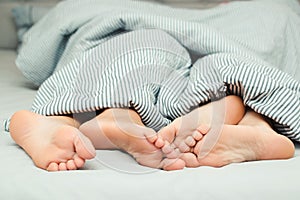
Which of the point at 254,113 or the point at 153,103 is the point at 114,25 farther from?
the point at 254,113

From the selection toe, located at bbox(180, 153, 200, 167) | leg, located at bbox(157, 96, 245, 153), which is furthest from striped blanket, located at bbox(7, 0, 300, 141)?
toe, located at bbox(180, 153, 200, 167)

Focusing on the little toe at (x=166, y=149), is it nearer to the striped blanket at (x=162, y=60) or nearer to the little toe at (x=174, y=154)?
the little toe at (x=174, y=154)

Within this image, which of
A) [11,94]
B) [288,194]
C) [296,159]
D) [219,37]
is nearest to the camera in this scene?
[288,194]

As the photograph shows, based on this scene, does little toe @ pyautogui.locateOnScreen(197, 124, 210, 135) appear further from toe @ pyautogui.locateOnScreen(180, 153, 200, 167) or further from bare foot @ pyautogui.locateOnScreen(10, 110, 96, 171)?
bare foot @ pyautogui.locateOnScreen(10, 110, 96, 171)

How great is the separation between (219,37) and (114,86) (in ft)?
0.99

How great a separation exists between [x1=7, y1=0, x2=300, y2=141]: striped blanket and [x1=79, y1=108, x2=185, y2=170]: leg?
0.04 meters

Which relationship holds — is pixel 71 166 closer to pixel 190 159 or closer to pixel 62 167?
pixel 62 167

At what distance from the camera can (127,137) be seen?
0.75 metres

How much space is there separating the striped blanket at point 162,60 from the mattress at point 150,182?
0.44ft

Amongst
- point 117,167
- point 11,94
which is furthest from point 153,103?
point 11,94

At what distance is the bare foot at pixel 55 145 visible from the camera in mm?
714

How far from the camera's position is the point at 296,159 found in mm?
771

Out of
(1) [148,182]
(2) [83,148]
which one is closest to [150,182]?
(1) [148,182]

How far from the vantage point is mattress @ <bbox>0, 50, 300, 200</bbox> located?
65cm
